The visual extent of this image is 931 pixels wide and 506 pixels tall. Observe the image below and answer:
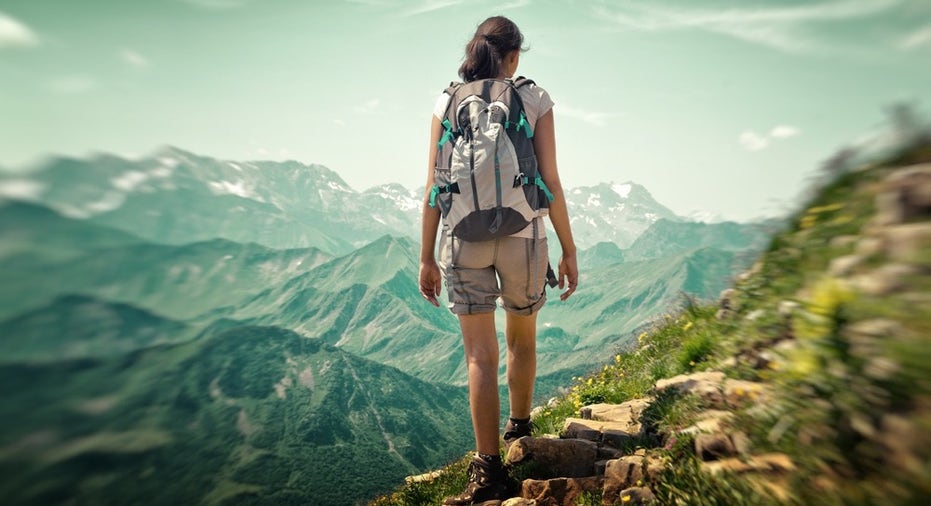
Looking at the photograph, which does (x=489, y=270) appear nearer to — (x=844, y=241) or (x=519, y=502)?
(x=519, y=502)

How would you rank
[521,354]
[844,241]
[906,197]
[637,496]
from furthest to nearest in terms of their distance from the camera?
[521,354] → [637,496] → [844,241] → [906,197]

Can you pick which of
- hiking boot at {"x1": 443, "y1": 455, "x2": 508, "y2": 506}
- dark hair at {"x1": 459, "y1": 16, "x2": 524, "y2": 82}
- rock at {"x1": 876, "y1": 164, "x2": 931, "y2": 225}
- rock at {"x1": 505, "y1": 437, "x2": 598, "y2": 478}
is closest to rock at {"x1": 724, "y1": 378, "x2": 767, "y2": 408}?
rock at {"x1": 876, "y1": 164, "x2": 931, "y2": 225}

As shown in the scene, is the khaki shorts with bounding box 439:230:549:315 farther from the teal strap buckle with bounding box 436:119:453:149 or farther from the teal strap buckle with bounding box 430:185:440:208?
the teal strap buckle with bounding box 436:119:453:149

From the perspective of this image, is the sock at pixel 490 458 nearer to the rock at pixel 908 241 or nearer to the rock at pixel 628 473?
the rock at pixel 628 473

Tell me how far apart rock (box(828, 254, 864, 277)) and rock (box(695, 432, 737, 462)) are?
3.64 feet

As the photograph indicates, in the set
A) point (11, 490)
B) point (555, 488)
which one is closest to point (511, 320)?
point (555, 488)

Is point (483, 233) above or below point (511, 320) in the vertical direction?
above

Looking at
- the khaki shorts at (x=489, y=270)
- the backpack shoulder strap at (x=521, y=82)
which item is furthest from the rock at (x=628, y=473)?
the backpack shoulder strap at (x=521, y=82)

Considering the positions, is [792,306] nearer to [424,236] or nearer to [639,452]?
[639,452]

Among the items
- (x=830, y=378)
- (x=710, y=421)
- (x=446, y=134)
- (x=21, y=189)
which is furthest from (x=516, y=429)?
(x=21, y=189)

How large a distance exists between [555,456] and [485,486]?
70 centimetres

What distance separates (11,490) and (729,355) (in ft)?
15.3

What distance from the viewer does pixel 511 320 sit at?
4336 mm

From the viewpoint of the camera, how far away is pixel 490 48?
419 cm
